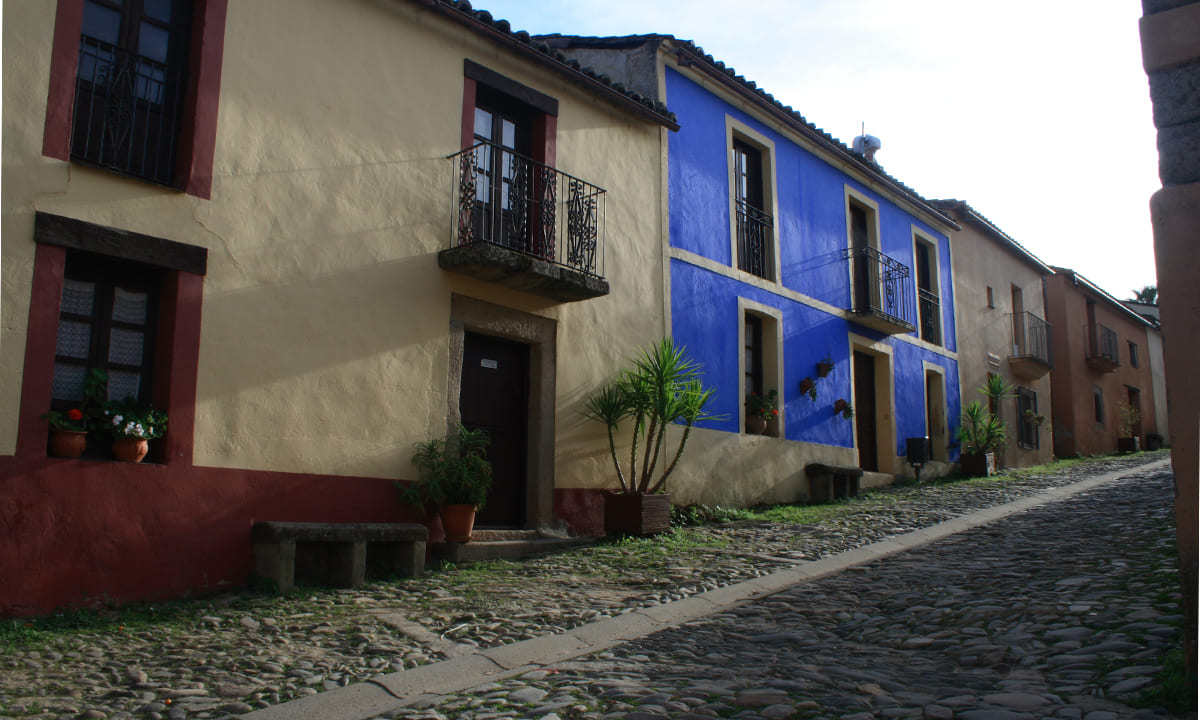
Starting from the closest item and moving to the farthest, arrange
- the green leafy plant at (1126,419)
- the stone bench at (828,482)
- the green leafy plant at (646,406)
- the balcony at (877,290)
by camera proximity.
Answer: the green leafy plant at (646,406) < the stone bench at (828,482) < the balcony at (877,290) < the green leafy plant at (1126,419)

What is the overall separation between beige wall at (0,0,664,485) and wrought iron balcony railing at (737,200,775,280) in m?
4.19

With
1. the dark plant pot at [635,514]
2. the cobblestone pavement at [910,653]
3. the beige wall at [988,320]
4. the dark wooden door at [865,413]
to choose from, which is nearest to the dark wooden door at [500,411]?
the dark plant pot at [635,514]

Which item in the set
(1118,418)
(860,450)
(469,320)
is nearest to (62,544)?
(469,320)

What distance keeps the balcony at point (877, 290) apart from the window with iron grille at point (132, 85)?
10.9m

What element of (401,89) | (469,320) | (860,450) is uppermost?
(401,89)

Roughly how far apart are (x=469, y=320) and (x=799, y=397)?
6.27 meters

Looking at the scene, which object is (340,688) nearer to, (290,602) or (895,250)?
(290,602)

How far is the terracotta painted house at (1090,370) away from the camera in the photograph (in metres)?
24.1

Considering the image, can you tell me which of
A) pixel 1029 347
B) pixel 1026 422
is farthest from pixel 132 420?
pixel 1029 347

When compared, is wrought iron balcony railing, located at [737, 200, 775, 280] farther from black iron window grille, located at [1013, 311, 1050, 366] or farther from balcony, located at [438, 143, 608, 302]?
black iron window grille, located at [1013, 311, 1050, 366]

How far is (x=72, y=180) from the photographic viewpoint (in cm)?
678

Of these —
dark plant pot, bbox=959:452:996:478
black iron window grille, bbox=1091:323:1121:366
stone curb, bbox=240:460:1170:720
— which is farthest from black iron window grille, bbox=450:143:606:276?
black iron window grille, bbox=1091:323:1121:366

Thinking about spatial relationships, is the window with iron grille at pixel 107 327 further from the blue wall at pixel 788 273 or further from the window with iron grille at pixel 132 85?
the blue wall at pixel 788 273

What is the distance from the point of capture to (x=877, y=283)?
16188mm
